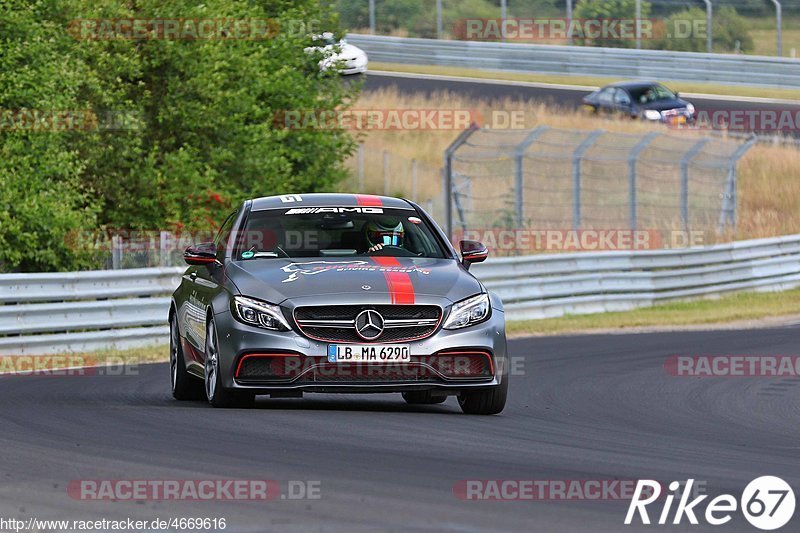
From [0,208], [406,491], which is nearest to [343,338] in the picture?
[406,491]

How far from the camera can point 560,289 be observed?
23.8m

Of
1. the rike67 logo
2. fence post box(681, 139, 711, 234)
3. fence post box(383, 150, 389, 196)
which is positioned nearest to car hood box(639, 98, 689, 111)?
fence post box(383, 150, 389, 196)

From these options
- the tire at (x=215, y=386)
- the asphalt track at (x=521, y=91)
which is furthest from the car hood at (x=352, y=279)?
the asphalt track at (x=521, y=91)

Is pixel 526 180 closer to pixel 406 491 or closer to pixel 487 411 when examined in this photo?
pixel 487 411

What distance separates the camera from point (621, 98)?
44906 millimetres

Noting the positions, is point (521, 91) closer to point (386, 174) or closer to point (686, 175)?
point (386, 174)

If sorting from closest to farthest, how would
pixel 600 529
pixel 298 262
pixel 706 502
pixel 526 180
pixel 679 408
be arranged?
pixel 600 529
pixel 706 502
pixel 298 262
pixel 679 408
pixel 526 180

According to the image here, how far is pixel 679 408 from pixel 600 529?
5.90 meters

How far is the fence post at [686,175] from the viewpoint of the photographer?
2900 centimetres

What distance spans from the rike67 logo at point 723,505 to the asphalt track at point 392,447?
0.25 feet

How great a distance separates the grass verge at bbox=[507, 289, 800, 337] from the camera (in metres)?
22.4

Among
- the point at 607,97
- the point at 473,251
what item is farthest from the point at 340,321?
the point at 607,97

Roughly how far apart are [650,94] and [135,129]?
23064 millimetres

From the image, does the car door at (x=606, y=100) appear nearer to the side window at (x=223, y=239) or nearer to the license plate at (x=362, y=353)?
the side window at (x=223, y=239)
